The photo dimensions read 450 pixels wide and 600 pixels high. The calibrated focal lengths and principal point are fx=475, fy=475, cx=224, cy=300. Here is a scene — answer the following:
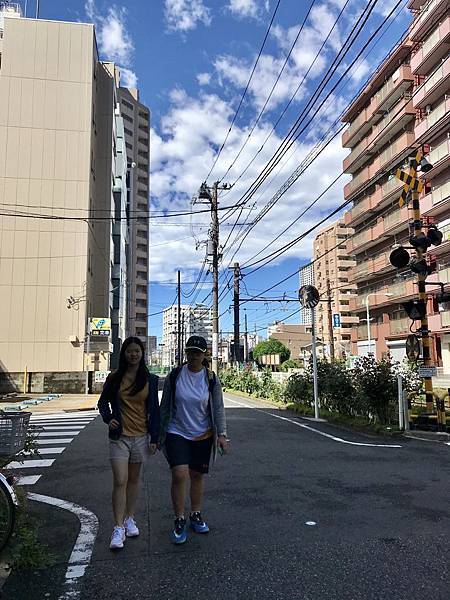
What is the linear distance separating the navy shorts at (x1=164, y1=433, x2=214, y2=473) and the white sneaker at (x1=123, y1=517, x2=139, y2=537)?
0.62 m

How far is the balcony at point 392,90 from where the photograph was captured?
123 feet

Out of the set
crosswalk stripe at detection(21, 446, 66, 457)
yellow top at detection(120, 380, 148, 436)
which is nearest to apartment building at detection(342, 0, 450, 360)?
crosswalk stripe at detection(21, 446, 66, 457)

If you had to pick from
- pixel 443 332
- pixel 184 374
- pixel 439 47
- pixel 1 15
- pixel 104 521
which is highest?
pixel 1 15

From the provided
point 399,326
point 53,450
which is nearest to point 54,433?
point 53,450

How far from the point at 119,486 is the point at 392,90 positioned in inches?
1658

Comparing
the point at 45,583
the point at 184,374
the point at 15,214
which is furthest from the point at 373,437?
the point at 15,214

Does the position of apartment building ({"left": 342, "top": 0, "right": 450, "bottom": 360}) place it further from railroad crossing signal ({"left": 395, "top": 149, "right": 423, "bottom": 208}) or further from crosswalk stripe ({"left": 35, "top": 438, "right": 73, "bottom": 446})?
crosswalk stripe ({"left": 35, "top": 438, "right": 73, "bottom": 446})

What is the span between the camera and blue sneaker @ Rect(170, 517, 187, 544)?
3841mm

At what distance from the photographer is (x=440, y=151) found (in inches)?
1267

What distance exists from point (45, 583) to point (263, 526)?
189cm

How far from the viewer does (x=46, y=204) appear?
28797 mm

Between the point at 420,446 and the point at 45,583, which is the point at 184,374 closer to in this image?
the point at 45,583

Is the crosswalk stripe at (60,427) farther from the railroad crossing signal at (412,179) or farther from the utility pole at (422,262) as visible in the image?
the railroad crossing signal at (412,179)

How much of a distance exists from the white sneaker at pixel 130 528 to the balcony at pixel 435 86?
33.5m
